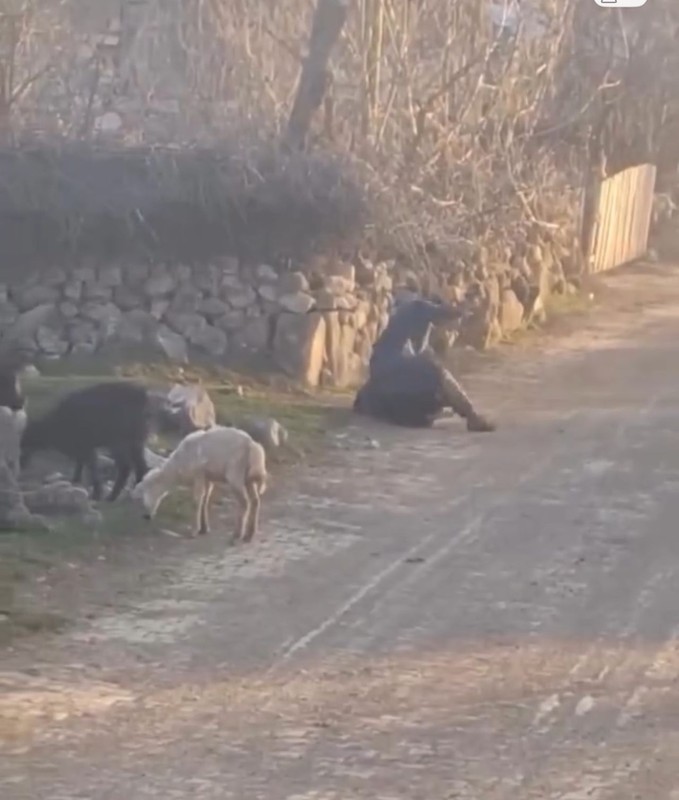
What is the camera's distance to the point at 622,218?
29141mm

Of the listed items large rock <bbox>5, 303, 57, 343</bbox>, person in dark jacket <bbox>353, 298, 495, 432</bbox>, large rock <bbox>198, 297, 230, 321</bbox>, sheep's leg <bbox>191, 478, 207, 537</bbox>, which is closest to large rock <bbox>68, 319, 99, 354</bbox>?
large rock <bbox>5, 303, 57, 343</bbox>

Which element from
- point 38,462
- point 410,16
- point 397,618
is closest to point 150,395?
point 38,462

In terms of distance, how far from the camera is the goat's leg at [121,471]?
11117 mm

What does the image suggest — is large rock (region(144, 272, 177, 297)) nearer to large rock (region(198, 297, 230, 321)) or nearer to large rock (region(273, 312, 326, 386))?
large rock (region(198, 297, 230, 321))

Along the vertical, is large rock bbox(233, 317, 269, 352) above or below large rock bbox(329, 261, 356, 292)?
below

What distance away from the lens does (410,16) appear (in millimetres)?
18781

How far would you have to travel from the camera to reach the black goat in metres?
11.1

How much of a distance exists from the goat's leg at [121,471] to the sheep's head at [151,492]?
2.00 feet

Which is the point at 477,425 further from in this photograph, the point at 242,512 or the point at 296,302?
the point at 242,512

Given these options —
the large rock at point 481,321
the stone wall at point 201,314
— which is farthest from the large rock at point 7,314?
the large rock at point 481,321

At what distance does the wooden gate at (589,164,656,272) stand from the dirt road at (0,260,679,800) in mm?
14967

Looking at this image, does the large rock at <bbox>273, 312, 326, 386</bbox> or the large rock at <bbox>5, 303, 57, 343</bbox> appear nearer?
the large rock at <bbox>5, 303, 57, 343</bbox>

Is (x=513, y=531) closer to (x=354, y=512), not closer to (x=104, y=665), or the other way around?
(x=354, y=512)

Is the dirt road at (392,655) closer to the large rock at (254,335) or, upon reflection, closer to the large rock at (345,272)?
the large rock at (254,335)
